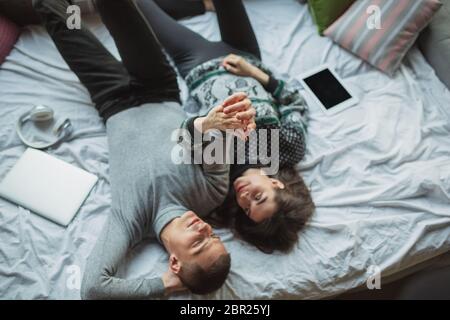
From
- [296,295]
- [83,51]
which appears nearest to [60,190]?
[83,51]

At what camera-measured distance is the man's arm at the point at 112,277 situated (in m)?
0.99

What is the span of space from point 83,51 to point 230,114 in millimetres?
580

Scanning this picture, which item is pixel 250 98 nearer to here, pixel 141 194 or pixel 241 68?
pixel 241 68

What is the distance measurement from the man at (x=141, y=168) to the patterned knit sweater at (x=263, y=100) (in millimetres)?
83

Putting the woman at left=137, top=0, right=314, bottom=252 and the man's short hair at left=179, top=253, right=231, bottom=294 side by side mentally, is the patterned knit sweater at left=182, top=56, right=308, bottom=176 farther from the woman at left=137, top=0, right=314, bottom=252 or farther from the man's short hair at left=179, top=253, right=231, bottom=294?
the man's short hair at left=179, top=253, right=231, bottom=294

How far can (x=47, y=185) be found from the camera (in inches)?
46.1

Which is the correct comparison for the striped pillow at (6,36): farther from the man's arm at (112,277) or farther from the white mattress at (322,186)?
the man's arm at (112,277)

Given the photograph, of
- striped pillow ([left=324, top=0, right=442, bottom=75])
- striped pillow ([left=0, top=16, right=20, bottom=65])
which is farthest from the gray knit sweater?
striped pillow ([left=324, top=0, right=442, bottom=75])

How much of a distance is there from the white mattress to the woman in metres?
0.06

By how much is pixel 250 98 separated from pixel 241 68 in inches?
4.9

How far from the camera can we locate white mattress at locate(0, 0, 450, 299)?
1085mm

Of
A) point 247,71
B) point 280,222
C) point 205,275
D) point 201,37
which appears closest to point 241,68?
point 247,71
